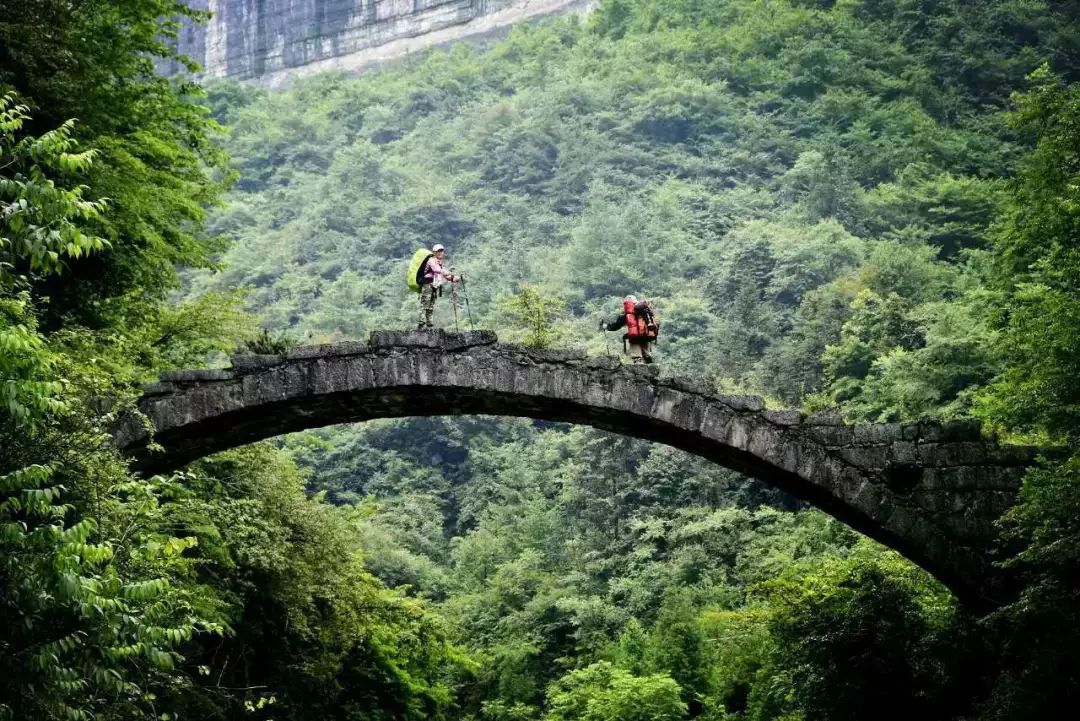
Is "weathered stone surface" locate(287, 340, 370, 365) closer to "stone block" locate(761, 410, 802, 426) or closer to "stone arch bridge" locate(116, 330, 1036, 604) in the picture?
"stone arch bridge" locate(116, 330, 1036, 604)

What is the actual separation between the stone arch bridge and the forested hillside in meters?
0.52

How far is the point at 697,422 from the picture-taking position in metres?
10.7

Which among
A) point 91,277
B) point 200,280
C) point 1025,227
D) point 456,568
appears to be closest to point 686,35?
point 200,280

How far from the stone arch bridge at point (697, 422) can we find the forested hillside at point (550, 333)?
520 mm

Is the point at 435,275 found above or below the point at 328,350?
above

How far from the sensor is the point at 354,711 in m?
18.2

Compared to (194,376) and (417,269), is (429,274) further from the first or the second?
(194,376)

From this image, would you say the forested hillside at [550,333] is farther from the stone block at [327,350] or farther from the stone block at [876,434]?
the stone block at [876,434]

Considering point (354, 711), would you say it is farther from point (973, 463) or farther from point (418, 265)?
point (973, 463)

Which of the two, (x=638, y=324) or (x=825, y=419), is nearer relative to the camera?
(x=825, y=419)

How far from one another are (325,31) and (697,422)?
226 ft

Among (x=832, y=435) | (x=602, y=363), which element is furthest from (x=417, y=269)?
(x=832, y=435)

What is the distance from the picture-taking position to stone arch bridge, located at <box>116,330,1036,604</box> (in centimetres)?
1054

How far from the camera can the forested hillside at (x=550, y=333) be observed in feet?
29.5
